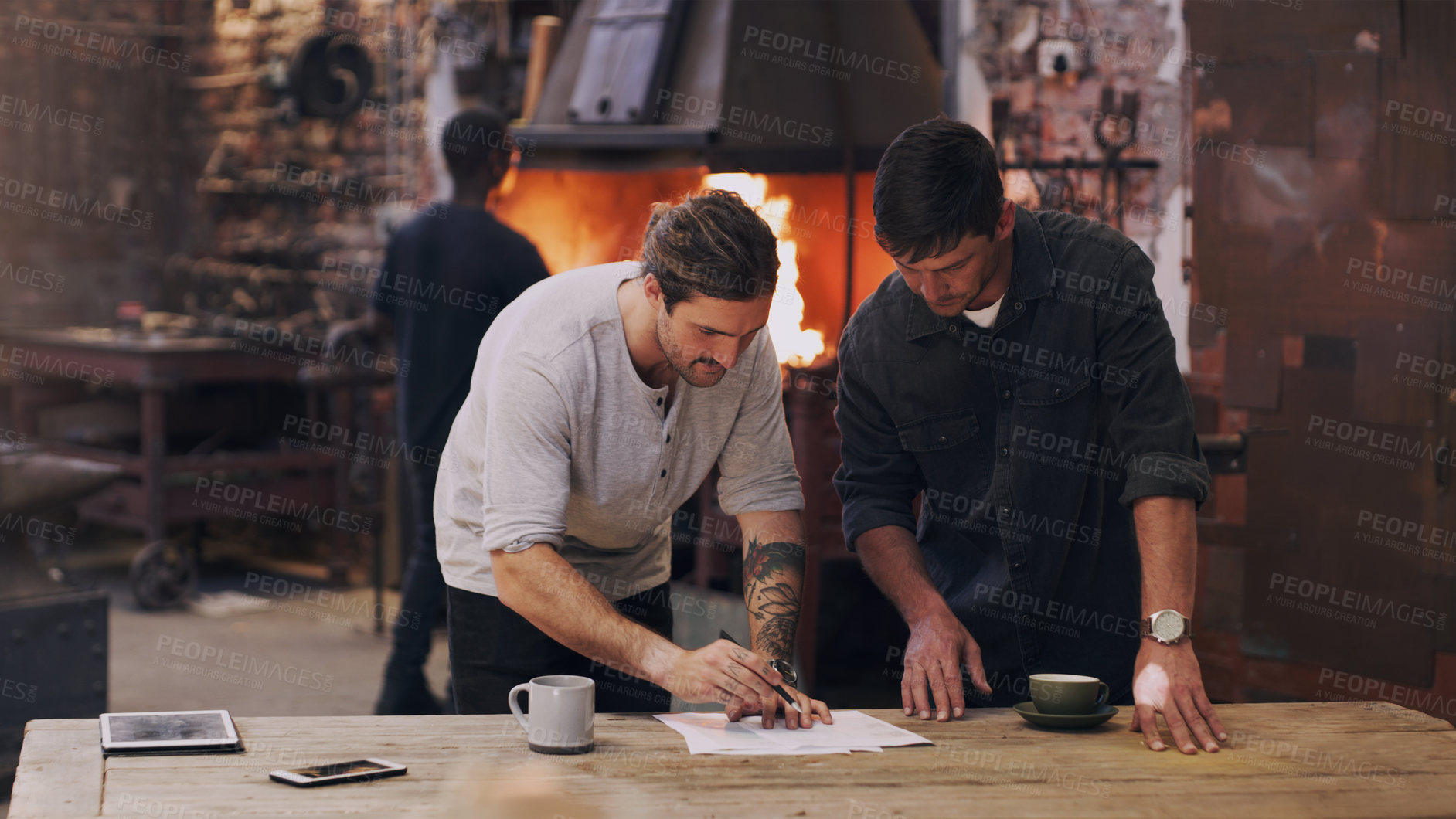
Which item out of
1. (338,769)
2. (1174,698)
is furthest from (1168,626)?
(338,769)

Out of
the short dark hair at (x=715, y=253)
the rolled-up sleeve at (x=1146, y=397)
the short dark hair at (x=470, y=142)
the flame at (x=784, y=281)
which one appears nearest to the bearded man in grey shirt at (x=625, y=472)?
the short dark hair at (x=715, y=253)

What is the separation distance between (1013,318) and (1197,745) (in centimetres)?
74

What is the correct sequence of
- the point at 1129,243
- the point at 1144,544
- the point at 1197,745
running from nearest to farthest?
the point at 1197,745 < the point at 1144,544 < the point at 1129,243

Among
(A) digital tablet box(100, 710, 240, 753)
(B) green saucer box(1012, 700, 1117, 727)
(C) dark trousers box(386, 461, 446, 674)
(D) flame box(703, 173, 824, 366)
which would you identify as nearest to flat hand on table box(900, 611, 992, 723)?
(B) green saucer box(1012, 700, 1117, 727)

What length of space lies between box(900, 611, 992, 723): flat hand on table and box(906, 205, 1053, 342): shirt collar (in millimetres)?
510

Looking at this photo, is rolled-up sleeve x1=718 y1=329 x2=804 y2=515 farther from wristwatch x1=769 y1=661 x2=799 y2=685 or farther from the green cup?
the green cup

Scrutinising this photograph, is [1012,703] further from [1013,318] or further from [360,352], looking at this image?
[360,352]

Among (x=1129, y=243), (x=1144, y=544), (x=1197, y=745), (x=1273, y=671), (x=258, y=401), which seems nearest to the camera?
(x=1197, y=745)

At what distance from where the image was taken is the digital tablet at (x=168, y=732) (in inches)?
74.0

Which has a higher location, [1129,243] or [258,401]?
[1129,243]

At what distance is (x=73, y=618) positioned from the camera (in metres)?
3.93

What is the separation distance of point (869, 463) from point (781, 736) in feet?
2.05

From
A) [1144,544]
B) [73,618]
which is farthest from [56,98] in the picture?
[1144,544]

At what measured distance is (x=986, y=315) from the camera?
235 cm
